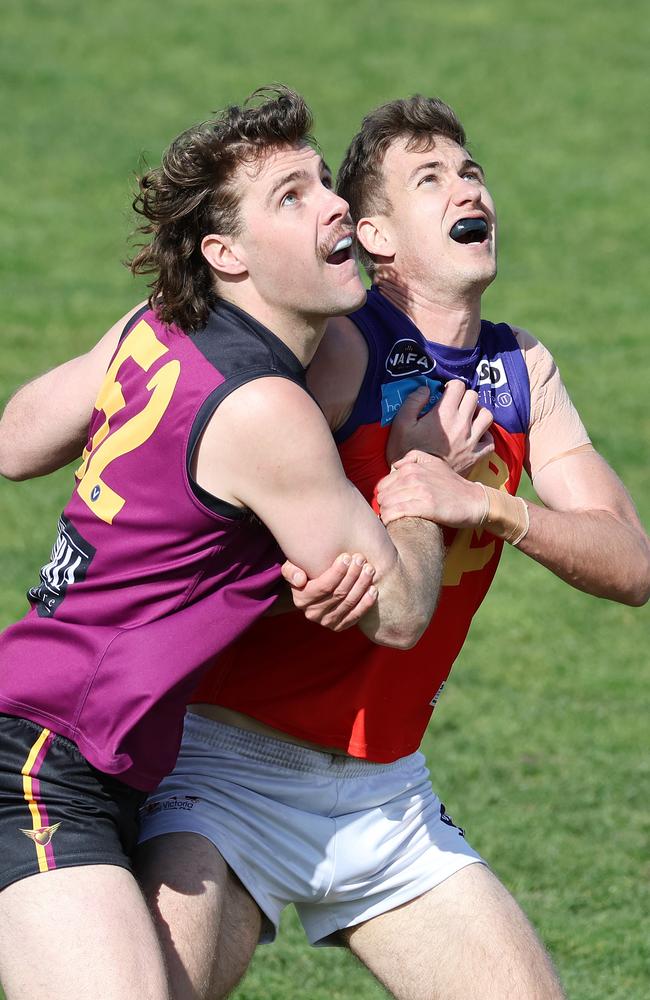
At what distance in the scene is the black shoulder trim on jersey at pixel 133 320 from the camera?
3.72 metres

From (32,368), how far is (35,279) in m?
1.84

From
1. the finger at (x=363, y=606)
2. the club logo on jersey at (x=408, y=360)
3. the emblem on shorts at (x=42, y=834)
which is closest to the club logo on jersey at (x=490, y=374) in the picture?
the club logo on jersey at (x=408, y=360)

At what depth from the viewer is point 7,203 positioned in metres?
15.1

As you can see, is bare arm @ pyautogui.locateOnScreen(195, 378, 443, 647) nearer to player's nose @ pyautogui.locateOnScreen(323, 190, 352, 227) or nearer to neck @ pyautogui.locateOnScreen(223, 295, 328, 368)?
neck @ pyautogui.locateOnScreen(223, 295, 328, 368)

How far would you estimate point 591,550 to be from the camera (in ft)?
12.9

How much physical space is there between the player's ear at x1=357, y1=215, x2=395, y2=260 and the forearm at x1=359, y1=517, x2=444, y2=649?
895mm

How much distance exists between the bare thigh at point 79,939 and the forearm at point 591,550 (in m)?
1.34

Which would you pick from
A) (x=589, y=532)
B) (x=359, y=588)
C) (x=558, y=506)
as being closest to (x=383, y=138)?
(x=558, y=506)

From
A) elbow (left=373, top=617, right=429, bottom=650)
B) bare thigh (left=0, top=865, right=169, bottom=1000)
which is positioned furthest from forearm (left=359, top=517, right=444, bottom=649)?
bare thigh (left=0, top=865, right=169, bottom=1000)

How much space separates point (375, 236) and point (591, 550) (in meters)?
1.04

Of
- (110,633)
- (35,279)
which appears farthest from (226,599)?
(35,279)

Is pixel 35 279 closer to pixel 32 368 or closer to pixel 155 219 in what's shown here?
pixel 32 368

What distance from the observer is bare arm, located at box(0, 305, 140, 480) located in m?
3.87

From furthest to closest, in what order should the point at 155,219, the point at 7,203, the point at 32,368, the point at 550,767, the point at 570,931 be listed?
the point at 7,203
the point at 32,368
the point at 550,767
the point at 570,931
the point at 155,219
